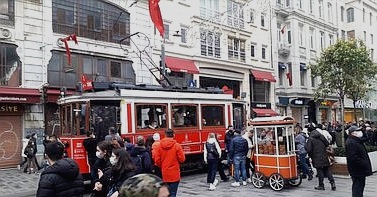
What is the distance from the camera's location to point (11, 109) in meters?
17.9

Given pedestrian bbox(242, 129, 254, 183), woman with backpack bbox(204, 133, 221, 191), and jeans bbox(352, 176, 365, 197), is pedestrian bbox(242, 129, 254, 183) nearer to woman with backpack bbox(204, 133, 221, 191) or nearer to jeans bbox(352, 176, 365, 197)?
woman with backpack bbox(204, 133, 221, 191)

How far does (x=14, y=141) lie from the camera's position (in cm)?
1819

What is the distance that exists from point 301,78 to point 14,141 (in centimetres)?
2612

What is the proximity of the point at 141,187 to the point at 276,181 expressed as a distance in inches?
374

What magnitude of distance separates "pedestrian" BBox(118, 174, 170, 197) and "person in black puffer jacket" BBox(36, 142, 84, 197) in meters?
2.38

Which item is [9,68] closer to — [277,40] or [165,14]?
[165,14]

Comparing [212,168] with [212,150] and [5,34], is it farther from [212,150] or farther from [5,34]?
[5,34]

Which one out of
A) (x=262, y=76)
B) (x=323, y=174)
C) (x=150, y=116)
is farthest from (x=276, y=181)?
(x=262, y=76)

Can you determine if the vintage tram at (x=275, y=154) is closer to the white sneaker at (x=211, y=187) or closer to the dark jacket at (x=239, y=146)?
the dark jacket at (x=239, y=146)

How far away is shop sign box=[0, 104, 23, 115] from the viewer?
1766 cm

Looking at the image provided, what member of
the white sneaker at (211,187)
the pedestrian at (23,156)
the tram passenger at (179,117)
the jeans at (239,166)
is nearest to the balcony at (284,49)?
the tram passenger at (179,117)

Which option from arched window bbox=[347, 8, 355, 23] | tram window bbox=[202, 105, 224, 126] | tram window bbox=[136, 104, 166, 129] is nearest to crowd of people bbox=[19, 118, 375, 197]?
tram window bbox=[136, 104, 166, 129]

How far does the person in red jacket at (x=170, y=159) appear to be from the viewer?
8.34 m

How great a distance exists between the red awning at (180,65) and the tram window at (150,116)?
986 cm
